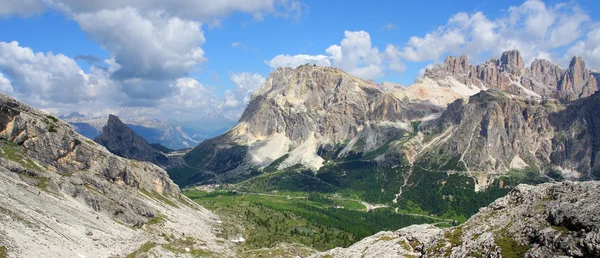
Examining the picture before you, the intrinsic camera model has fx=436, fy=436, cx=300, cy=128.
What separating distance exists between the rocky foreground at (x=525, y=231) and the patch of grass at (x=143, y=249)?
199 feet

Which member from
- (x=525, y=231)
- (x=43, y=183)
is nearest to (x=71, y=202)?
(x=43, y=183)

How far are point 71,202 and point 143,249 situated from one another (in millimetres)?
33897

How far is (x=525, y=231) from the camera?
64.9 metres

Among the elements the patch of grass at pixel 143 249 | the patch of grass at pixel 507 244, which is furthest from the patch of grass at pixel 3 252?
the patch of grass at pixel 507 244

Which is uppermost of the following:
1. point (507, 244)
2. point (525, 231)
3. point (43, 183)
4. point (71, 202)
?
point (525, 231)

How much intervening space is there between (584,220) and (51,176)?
14328 cm

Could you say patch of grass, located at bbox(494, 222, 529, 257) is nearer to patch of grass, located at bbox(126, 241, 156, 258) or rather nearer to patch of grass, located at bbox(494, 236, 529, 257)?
patch of grass, located at bbox(494, 236, 529, 257)

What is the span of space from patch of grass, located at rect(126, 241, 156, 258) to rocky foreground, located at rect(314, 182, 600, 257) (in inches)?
2382

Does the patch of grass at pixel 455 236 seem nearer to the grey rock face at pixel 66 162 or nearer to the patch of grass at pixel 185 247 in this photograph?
the patch of grass at pixel 185 247

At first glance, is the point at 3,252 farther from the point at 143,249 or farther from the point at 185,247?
the point at 185,247

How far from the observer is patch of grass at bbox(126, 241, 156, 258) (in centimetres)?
11379

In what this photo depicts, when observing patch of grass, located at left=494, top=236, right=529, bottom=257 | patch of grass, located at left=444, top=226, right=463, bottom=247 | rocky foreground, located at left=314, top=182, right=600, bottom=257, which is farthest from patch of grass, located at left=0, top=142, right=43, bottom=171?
patch of grass, located at left=494, top=236, right=529, bottom=257

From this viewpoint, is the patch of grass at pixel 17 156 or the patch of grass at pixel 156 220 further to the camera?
the patch of grass at pixel 156 220

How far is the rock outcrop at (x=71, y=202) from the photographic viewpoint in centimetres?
10075
